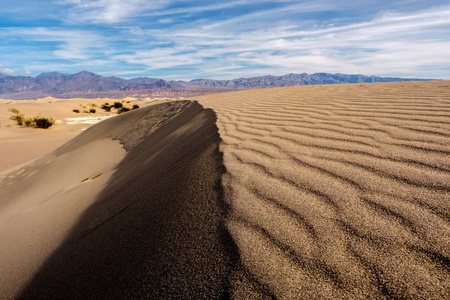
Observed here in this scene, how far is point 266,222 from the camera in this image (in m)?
1.21

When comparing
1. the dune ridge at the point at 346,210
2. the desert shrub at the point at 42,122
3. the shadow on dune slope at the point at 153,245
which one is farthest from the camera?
the desert shrub at the point at 42,122

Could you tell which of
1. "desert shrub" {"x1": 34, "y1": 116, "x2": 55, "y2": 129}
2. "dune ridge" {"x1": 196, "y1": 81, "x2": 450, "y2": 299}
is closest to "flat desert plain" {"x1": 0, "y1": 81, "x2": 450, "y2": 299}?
"dune ridge" {"x1": 196, "y1": 81, "x2": 450, "y2": 299}

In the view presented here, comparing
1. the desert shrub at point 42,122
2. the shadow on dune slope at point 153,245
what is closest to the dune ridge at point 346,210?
the shadow on dune slope at point 153,245

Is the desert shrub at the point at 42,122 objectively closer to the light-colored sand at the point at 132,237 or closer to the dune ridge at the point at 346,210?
the light-colored sand at the point at 132,237

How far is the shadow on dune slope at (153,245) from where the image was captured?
1.07m

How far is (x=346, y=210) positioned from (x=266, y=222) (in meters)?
0.37

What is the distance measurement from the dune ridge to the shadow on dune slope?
0.36 feet

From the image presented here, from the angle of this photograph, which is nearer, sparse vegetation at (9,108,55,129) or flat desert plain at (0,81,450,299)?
flat desert plain at (0,81,450,299)

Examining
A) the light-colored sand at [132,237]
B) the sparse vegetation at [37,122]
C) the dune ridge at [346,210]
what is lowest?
the sparse vegetation at [37,122]

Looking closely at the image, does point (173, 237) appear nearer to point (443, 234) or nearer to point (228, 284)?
point (228, 284)

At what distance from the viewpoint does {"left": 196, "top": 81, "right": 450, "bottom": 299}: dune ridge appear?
2.79 feet

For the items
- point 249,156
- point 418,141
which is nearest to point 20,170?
point 249,156

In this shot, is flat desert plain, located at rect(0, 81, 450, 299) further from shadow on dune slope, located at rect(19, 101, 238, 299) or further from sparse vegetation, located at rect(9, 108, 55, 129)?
sparse vegetation, located at rect(9, 108, 55, 129)

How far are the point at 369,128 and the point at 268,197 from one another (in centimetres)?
137
